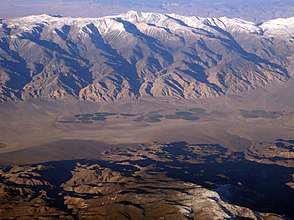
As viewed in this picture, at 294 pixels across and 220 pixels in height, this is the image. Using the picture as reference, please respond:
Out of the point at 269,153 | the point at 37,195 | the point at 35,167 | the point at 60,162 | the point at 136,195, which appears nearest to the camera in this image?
the point at 136,195

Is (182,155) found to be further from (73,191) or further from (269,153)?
(73,191)

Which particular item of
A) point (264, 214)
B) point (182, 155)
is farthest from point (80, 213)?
point (182, 155)

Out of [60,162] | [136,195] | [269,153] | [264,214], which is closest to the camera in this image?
[264,214]

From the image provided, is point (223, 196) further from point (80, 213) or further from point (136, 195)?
point (80, 213)

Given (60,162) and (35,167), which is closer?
(35,167)

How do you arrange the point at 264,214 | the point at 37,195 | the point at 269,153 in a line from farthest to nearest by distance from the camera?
the point at 269,153, the point at 37,195, the point at 264,214

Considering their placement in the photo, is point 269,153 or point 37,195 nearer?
point 37,195

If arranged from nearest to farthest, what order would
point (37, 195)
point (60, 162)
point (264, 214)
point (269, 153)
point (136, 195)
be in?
point (264, 214), point (136, 195), point (37, 195), point (60, 162), point (269, 153)

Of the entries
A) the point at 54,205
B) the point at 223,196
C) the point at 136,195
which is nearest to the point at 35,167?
the point at 54,205
